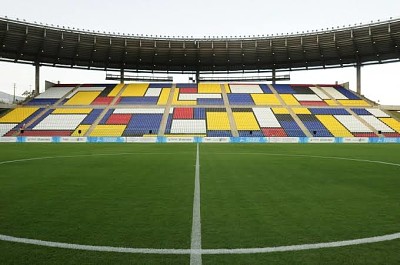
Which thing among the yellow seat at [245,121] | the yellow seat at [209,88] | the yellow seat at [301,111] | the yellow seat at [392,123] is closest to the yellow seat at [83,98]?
the yellow seat at [209,88]

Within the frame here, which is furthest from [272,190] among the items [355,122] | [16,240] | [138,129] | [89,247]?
[355,122]

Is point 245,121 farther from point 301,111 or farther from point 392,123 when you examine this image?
point 392,123

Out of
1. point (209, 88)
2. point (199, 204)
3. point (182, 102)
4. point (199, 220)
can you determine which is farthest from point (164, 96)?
point (199, 220)

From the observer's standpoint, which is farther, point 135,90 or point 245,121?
point 135,90

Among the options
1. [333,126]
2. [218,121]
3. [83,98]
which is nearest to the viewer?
[333,126]

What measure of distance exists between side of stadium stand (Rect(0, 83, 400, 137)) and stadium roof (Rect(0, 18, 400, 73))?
→ 3.84 meters

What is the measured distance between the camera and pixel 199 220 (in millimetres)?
A: 6012

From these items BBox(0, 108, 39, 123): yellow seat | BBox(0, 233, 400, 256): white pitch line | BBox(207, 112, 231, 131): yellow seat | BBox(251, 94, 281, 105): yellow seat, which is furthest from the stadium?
BBox(251, 94, 281, 105): yellow seat

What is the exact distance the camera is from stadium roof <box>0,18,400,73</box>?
48.4m

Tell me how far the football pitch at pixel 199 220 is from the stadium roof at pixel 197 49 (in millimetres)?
43888

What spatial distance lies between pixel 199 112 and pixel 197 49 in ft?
40.8

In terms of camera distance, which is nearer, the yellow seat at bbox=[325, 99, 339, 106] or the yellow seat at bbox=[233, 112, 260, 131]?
the yellow seat at bbox=[233, 112, 260, 131]

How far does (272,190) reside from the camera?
8.94m

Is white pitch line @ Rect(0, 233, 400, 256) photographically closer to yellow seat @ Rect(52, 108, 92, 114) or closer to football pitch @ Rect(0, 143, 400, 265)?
football pitch @ Rect(0, 143, 400, 265)
